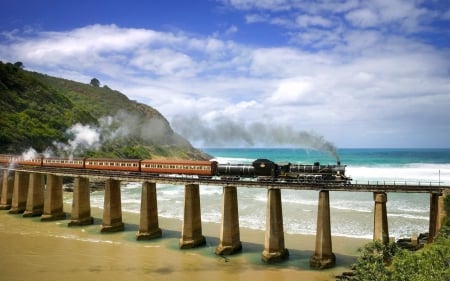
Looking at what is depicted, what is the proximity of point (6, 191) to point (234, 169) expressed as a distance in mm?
31463

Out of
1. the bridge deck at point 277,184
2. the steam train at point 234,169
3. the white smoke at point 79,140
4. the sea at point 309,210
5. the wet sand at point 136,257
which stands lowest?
the wet sand at point 136,257

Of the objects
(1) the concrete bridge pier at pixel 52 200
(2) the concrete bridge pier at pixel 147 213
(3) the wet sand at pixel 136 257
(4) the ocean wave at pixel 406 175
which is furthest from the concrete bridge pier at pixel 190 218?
(4) the ocean wave at pixel 406 175

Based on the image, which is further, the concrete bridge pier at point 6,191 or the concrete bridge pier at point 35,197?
the concrete bridge pier at point 6,191

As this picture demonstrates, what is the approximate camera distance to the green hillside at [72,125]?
77000 millimetres

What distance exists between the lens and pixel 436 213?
26.8 metres

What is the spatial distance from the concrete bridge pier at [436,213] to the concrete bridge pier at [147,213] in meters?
21.9

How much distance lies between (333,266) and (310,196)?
3693 centimetres

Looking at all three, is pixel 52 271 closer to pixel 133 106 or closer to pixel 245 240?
pixel 245 240

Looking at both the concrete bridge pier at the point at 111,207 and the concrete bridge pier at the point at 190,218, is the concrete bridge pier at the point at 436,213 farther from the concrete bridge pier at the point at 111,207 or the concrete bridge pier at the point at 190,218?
the concrete bridge pier at the point at 111,207

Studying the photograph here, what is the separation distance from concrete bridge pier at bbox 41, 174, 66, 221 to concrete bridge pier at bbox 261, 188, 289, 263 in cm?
2475

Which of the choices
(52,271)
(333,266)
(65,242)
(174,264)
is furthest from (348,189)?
(65,242)

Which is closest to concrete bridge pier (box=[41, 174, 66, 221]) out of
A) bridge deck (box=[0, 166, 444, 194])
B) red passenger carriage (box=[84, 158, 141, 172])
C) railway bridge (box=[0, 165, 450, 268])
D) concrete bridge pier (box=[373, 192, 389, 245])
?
railway bridge (box=[0, 165, 450, 268])

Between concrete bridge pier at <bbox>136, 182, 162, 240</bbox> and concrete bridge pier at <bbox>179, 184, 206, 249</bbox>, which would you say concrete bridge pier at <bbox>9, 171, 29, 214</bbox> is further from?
concrete bridge pier at <bbox>179, 184, 206, 249</bbox>

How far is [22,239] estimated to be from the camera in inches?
1374
